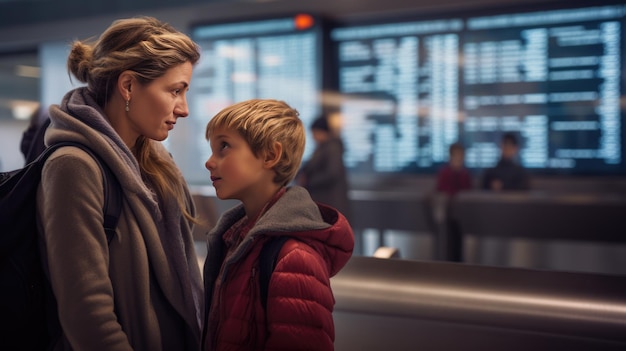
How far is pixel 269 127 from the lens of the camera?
1.31 meters

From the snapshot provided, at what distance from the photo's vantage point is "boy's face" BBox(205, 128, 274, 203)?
4.30 ft

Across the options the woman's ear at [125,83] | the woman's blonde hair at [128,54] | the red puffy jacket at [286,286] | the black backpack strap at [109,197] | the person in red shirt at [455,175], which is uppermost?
the woman's blonde hair at [128,54]

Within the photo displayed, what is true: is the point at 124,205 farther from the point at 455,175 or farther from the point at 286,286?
the point at 455,175

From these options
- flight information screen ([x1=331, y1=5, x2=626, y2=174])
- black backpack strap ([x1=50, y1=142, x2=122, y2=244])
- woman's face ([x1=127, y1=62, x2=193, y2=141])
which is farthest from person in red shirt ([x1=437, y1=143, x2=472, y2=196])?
black backpack strap ([x1=50, y1=142, x2=122, y2=244])

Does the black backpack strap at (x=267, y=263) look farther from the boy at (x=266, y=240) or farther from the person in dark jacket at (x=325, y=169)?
the person in dark jacket at (x=325, y=169)

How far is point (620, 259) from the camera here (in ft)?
15.1

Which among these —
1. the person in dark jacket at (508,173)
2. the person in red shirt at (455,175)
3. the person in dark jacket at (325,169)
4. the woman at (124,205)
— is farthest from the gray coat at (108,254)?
the person in dark jacket at (508,173)

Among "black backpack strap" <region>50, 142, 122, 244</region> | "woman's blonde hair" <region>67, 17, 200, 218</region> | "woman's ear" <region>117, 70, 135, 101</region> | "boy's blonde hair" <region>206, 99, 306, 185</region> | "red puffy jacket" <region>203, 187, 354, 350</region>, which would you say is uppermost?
"woman's blonde hair" <region>67, 17, 200, 218</region>

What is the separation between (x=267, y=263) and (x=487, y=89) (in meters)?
5.19

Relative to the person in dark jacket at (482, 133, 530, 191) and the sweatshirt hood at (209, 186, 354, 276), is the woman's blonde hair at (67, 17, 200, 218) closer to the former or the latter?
the sweatshirt hood at (209, 186, 354, 276)

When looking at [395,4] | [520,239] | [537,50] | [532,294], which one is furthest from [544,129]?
[532,294]

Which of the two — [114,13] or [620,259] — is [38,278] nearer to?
[620,259]

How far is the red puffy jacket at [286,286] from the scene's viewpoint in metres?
1.14

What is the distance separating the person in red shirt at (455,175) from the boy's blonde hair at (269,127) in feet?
14.3
